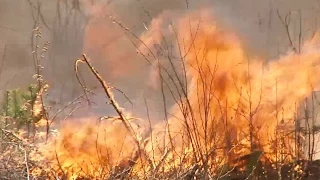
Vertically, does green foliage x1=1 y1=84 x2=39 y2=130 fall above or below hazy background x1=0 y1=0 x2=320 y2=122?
below

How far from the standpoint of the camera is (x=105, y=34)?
4.77 m

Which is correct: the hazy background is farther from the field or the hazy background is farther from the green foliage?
the green foliage

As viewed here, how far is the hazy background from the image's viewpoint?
184 inches

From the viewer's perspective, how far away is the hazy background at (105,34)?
468 cm

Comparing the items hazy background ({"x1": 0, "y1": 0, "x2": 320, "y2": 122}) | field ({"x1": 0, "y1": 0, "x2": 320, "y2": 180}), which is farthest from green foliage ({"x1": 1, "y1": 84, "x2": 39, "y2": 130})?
hazy background ({"x1": 0, "y1": 0, "x2": 320, "y2": 122})

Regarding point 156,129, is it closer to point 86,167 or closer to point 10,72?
point 86,167

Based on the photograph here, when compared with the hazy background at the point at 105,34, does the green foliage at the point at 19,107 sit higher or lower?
lower

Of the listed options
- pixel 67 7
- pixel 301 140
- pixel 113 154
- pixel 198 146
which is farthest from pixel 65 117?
pixel 301 140

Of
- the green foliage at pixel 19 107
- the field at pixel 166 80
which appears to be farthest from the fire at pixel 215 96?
the green foliage at pixel 19 107

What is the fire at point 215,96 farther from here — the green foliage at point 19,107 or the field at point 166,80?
the green foliage at point 19,107

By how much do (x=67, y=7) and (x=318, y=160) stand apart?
89.5 inches

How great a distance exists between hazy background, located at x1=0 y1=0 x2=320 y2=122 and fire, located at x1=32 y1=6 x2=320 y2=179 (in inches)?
4.1

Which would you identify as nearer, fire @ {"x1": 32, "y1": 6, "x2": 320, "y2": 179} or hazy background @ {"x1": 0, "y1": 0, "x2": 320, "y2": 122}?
fire @ {"x1": 32, "y1": 6, "x2": 320, "y2": 179}

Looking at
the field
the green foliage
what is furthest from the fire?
the green foliage
